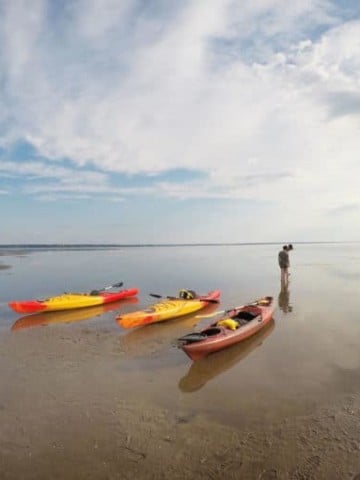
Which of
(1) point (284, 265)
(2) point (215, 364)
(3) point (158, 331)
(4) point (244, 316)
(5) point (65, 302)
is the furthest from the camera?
(1) point (284, 265)

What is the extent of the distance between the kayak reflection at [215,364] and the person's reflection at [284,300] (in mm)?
4038

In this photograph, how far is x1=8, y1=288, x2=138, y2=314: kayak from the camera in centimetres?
1437

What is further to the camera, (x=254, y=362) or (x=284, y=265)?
(x=284, y=265)

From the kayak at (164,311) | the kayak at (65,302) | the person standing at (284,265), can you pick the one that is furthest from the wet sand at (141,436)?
the person standing at (284,265)

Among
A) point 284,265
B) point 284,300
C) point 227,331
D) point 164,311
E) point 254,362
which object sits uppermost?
point 284,265

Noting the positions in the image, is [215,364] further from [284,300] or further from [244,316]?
[284,300]

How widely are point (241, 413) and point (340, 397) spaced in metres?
2.06

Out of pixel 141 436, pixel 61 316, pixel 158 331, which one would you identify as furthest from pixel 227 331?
pixel 61 316

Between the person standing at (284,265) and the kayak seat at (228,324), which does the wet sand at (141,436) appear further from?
the person standing at (284,265)

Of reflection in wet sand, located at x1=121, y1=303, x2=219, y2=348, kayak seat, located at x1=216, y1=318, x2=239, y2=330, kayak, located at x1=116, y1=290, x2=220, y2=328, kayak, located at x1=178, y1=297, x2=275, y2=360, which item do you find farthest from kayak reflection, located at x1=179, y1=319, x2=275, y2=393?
kayak, located at x1=116, y1=290, x2=220, y2=328

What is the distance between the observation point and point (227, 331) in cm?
970

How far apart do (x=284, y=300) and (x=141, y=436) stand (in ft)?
40.2

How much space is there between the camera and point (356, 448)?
5262mm

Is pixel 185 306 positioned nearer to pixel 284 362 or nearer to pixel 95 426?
pixel 284 362
